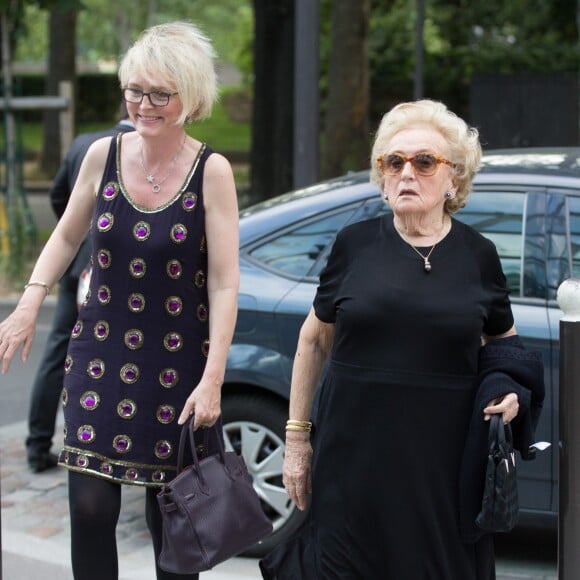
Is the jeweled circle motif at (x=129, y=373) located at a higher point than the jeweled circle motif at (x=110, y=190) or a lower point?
lower

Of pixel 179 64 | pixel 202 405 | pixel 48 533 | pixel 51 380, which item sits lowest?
pixel 48 533

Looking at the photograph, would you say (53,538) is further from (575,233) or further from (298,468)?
(575,233)

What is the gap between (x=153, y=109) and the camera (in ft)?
10.8

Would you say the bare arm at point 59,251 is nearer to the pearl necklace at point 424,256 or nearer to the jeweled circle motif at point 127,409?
the jeweled circle motif at point 127,409

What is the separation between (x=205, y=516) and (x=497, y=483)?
30.8 inches

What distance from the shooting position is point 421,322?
9.48ft

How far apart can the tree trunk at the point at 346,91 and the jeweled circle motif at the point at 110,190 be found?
10.8 m

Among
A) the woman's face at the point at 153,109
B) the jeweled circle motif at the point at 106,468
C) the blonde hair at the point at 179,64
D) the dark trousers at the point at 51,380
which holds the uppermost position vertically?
the blonde hair at the point at 179,64

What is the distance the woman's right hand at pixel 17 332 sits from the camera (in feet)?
10.9

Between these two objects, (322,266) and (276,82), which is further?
(276,82)

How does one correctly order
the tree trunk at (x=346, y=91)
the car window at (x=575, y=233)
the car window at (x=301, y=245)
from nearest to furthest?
the car window at (x=575, y=233) → the car window at (x=301, y=245) → the tree trunk at (x=346, y=91)

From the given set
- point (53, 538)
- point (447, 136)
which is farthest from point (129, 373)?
point (53, 538)

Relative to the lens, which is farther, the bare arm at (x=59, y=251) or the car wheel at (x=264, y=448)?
the car wheel at (x=264, y=448)

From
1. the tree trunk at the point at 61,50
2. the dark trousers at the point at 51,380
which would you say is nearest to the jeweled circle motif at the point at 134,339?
the dark trousers at the point at 51,380
